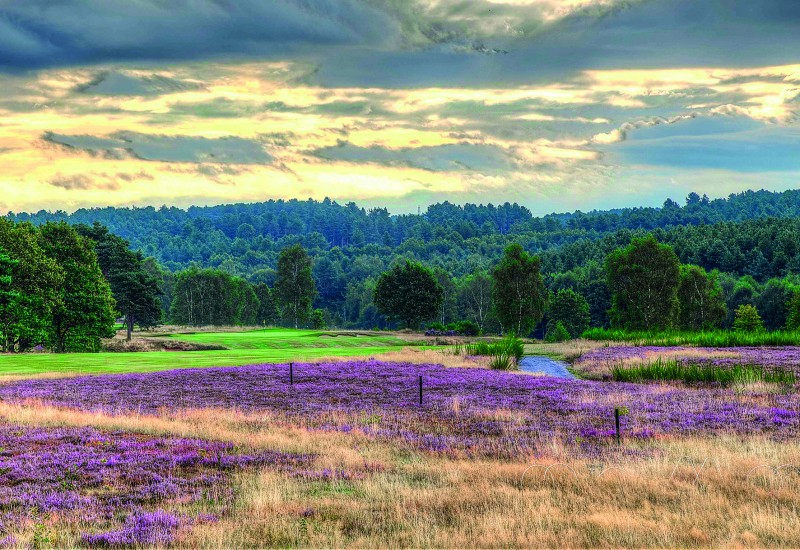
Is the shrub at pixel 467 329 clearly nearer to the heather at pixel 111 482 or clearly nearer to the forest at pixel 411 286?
the forest at pixel 411 286

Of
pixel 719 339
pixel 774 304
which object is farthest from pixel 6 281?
pixel 774 304

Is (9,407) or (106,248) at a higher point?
(106,248)

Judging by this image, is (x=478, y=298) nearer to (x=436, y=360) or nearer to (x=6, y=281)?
(x=436, y=360)

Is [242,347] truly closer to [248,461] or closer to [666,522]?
[248,461]

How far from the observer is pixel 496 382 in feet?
127

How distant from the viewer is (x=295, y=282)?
157m

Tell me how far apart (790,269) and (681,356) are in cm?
14847

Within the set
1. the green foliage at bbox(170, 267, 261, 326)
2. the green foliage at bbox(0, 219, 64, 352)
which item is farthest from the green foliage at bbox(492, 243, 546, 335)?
the green foliage at bbox(170, 267, 261, 326)

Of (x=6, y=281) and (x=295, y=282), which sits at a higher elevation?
(x=295, y=282)

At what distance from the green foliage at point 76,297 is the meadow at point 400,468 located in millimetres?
44283

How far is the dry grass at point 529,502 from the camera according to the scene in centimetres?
1132

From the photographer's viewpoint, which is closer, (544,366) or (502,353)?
(502,353)

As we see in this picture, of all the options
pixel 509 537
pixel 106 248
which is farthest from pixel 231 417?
pixel 106 248

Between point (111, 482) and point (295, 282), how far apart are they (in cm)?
14256
